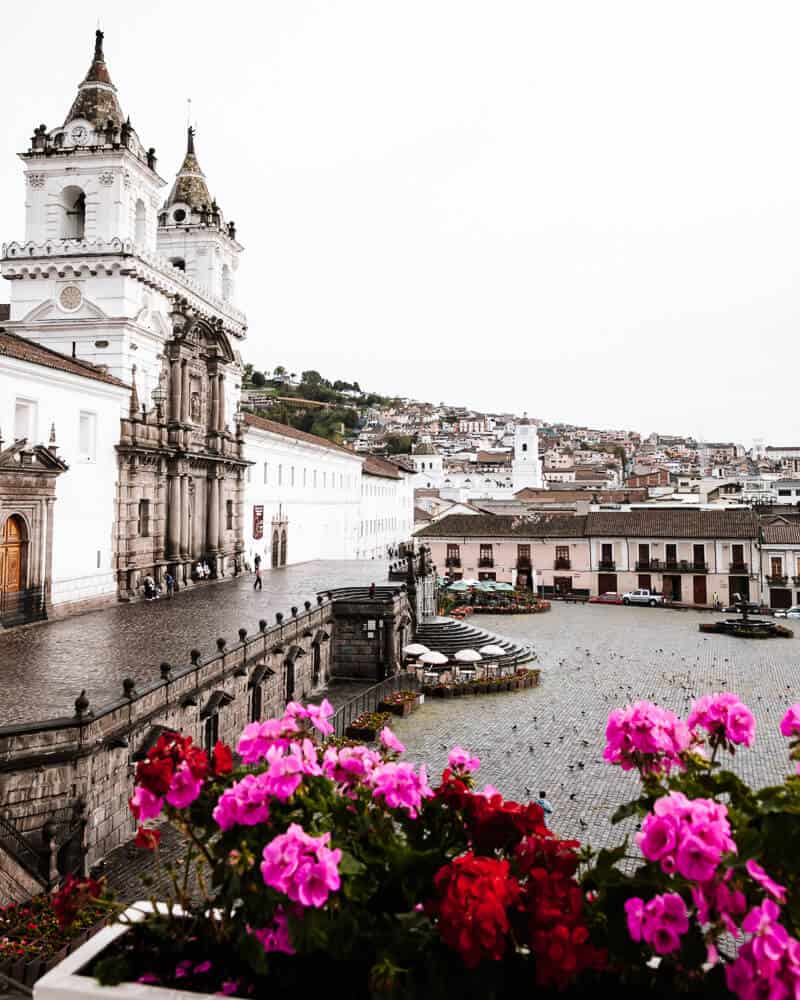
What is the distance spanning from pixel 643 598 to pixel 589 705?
25.6 metres

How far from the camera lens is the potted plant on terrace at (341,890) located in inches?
114

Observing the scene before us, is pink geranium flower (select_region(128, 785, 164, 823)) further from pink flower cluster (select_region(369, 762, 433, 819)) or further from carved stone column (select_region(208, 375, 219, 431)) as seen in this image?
carved stone column (select_region(208, 375, 219, 431))

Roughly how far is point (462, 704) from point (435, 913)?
A: 19.3 meters

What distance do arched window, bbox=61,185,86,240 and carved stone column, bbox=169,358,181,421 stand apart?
202 inches

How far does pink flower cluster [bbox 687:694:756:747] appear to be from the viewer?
3654 mm

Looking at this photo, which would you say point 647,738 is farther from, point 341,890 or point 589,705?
point 589,705

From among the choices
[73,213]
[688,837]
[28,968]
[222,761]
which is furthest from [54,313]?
[688,837]

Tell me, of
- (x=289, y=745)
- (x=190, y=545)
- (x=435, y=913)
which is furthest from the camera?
(x=190, y=545)

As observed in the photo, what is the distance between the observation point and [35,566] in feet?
64.4

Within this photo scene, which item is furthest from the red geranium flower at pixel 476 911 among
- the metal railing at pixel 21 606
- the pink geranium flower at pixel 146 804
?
the metal railing at pixel 21 606

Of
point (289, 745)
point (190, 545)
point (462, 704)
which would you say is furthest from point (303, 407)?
point (289, 745)

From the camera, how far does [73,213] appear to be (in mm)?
26828

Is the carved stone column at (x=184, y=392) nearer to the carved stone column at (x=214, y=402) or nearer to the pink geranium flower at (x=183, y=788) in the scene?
the carved stone column at (x=214, y=402)

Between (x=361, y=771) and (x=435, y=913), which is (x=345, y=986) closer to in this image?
(x=435, y=913)
